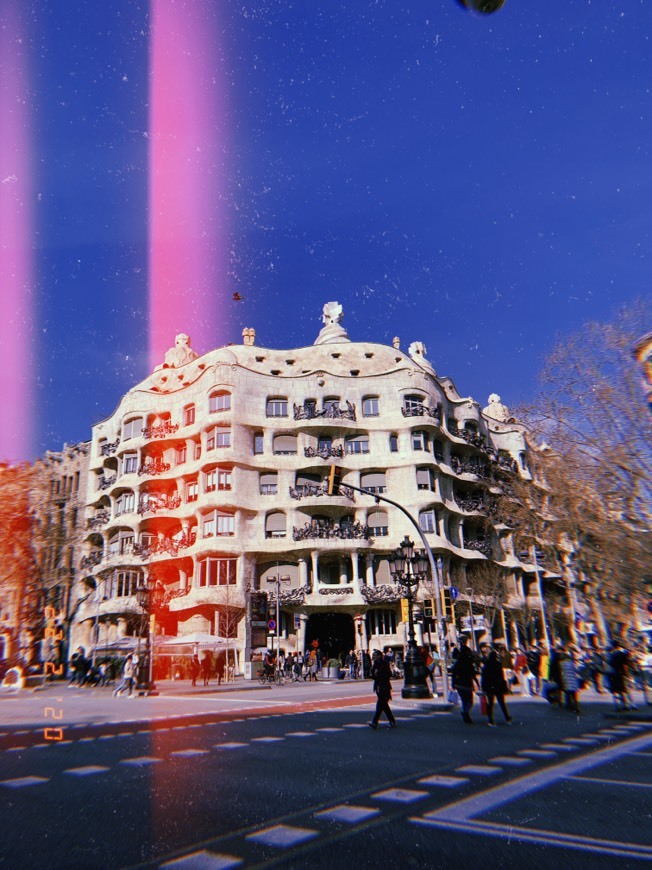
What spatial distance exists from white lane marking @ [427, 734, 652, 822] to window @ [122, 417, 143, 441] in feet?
144

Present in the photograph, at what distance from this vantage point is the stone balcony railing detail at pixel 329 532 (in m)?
41.8

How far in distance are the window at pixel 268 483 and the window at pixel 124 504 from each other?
10424mm

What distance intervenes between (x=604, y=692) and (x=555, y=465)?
24.8 feet

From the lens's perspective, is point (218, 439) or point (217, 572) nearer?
point (217, 572)

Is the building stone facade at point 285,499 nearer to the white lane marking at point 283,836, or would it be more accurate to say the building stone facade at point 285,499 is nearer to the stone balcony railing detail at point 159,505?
the stone balcony railing detail at point 159,505

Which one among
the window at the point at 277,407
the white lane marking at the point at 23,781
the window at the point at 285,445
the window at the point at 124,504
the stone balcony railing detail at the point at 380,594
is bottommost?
the white lane marking at the point at 23,781

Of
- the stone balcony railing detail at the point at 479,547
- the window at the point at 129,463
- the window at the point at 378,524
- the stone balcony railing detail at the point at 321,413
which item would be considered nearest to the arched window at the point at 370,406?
the stone balcony railing detail at the point at 321,413

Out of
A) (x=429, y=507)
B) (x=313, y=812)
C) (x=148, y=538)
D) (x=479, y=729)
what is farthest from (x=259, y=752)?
(x=148, y=538)

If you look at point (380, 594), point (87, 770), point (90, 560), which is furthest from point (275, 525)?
point (87, 770)

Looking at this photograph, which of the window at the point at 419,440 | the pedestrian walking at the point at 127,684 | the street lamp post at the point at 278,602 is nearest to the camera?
the pedestrian walking at the point at 127,684

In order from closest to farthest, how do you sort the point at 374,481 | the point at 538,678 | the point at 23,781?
the point at 23,781
the point at 538,678
the point at 374,481

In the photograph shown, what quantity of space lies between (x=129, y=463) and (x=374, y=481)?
18.6 meters

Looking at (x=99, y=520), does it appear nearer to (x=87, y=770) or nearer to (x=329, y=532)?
(x=329, y=532)

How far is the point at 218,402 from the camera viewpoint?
45312mm
